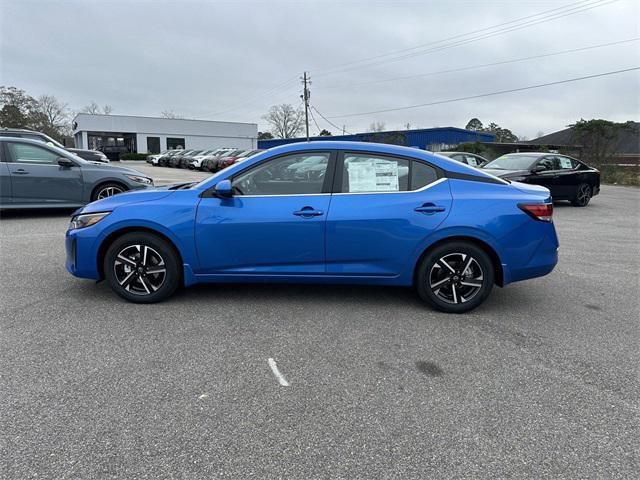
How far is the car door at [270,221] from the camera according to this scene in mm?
4047

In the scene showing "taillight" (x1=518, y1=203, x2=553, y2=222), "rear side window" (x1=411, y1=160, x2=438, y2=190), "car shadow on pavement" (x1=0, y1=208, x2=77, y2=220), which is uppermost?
"rear side window" (x1=411, y1=160, x2=438, y2=190)

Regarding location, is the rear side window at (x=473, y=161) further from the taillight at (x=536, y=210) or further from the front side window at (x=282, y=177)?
the front side window at (x=282, y=177)

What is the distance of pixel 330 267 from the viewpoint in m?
4.15

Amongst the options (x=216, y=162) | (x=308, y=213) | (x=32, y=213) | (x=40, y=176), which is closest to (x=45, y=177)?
(x=40, y=176)

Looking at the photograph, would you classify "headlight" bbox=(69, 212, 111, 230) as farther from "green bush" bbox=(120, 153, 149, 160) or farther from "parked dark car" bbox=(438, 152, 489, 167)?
"green bush" bbox=(120, 153, 149, 160)

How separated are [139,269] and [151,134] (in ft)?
201

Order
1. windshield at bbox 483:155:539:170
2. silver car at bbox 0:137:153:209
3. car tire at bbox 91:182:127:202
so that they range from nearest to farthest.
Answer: silver car at bbox 0:137:153:209
car tire at bbox 91:182:127:202
windshield at bbox 483:155:539:170

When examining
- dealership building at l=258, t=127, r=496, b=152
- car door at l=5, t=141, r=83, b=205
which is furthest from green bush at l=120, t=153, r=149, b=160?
car door at l=5, t=141, r=83, b=205

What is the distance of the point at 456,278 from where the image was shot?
4152 millimetres

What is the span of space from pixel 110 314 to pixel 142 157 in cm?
5560

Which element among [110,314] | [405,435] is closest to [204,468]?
[405,435]

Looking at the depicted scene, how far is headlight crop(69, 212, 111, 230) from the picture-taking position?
4.23m

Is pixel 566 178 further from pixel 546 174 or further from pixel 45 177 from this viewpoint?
pixel 45 177

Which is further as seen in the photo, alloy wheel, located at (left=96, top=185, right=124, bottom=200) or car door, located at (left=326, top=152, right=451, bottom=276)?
alloy wheel, located at (left=96, top=185, right=124, bottom=200)
